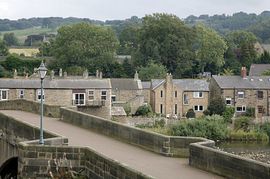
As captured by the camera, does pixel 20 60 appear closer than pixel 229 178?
No

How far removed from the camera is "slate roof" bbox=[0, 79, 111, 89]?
216 feet

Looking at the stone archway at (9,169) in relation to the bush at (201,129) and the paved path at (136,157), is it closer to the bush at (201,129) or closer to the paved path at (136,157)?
the paved path at (136,157)

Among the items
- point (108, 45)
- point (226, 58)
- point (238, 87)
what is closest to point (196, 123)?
point (238, 87)

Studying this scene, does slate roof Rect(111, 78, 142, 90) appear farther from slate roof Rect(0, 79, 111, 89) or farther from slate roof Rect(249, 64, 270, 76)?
slate roof Rect(249, 64, 270, 76)

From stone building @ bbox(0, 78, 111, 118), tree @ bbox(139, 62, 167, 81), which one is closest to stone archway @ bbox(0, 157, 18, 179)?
stone building @ bbox(0, 78, 111, 118)

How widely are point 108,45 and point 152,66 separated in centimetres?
1718

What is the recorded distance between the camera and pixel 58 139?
19109mm

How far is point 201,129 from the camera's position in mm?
60844

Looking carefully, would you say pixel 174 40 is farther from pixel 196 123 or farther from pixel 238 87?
pixel 196 123

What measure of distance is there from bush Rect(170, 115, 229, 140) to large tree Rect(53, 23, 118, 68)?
49.2 metres

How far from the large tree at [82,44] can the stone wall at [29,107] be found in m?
73.6

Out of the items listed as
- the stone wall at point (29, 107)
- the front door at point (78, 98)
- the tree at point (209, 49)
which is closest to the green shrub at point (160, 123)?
the front door at point (78, 98)

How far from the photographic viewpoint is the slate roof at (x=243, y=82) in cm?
8256

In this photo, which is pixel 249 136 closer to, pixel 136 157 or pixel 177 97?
pixel 177 97
